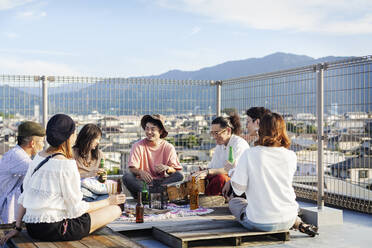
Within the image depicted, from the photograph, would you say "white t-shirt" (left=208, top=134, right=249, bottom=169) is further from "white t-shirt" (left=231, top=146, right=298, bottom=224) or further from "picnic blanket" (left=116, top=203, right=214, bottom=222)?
"white t-shirt" (left=231, top=146, right=298, bottom=224)

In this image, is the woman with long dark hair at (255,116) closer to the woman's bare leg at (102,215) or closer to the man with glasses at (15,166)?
the woman's bare leg at (102,215)

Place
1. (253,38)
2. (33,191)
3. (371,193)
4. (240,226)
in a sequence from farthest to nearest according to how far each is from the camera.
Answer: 1. (253,38)
2. (371,193)
3. (240,226)
4. (33,191)

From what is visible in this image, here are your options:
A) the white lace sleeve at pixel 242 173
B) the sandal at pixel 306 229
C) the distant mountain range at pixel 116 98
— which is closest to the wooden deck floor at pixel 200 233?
the sandal at pixel 306 229

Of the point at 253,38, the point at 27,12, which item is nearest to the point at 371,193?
the point at 253,38

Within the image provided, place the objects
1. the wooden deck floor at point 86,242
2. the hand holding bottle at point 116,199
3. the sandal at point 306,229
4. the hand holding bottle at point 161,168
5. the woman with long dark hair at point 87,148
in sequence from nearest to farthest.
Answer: the wooden deck floor at point 86,242
the hand holding bottle at point 116,199
the sandal at point 306,229
the woman with long dark hair at point 87,148
the hand holding bottle at point 161,168

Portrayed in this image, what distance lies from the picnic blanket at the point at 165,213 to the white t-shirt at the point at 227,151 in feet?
2.67

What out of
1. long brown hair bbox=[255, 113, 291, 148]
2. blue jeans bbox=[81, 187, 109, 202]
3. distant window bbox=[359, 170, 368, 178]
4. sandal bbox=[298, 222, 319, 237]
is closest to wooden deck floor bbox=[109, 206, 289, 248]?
sandal bbox=[298, 222, 319, 237]

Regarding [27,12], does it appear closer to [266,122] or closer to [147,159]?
[147,159]

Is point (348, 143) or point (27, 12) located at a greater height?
point (27, 12)

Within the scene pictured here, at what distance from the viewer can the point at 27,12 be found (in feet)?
70.7

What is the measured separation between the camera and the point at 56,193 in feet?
12.6

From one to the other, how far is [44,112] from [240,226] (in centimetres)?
379

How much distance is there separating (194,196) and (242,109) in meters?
2.55

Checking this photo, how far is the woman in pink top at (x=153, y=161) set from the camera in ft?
21.2
